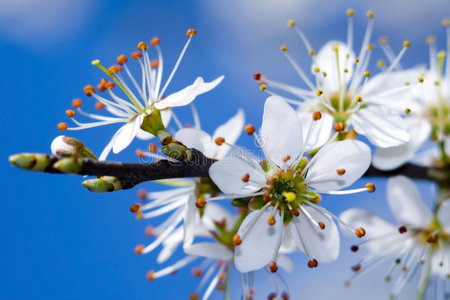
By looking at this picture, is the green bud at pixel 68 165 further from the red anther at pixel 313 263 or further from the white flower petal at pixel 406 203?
the white flower petal at pixel 406 203

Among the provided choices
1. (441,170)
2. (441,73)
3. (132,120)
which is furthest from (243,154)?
(441,73)

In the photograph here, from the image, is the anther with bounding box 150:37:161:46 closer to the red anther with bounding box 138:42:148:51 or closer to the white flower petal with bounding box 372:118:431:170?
the red anther with bounding box 138:42:148:51

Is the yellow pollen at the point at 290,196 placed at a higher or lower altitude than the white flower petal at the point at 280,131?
lower

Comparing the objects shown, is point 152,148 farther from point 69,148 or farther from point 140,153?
point 69,148

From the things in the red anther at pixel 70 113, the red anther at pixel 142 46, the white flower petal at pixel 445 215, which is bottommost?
the white flower petal at pixel 445 215

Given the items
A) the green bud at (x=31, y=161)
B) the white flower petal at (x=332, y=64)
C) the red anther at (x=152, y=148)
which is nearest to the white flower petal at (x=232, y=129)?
the red anther at (x=152, y=148)

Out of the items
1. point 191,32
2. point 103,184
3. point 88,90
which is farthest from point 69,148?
point 191,32
